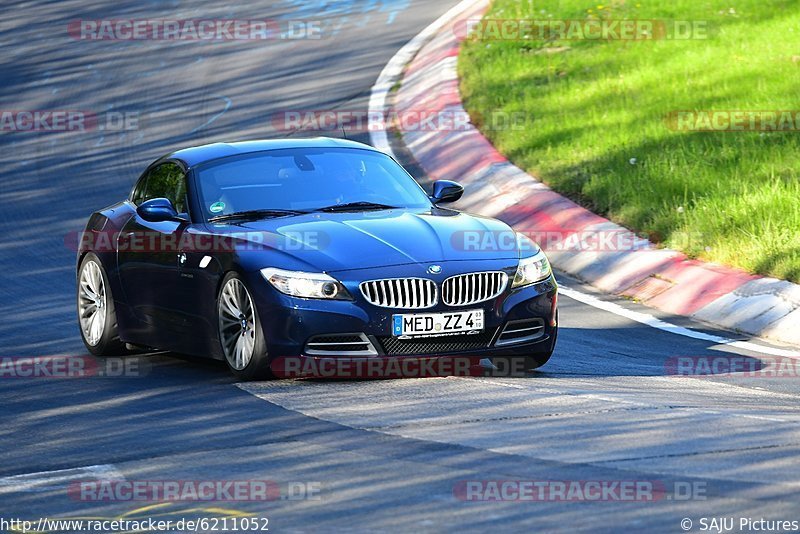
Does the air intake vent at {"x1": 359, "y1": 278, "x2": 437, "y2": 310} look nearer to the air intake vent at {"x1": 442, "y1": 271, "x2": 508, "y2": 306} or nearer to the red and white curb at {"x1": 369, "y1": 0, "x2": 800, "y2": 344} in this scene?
the air intake vent at {"x1": 442, "y1": 271, "x2": 508, "y2": 306}

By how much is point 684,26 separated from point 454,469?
53.0 ft

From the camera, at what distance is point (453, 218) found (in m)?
10.0

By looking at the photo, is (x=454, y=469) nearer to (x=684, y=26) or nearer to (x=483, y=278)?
(x=483, y=278)

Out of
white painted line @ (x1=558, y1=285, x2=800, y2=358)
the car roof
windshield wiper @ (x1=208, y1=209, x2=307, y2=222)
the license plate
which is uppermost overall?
the car roof

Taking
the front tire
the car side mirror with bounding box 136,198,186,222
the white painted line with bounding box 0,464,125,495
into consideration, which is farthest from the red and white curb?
the white painted line with bounding box 0,464,125,495

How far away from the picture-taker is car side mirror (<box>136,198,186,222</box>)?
10.1 meters

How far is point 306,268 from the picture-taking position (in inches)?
356

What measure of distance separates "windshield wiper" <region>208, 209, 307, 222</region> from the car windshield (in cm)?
2

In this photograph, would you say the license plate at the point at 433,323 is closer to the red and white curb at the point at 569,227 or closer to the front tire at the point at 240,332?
the front tire at the point at 240,332

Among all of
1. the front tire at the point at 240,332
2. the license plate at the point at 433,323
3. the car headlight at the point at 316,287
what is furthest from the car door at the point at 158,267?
the license plate at the point at 433,323

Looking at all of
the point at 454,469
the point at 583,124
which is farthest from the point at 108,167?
the point at 454,469

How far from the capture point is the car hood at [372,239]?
9125 millimetres

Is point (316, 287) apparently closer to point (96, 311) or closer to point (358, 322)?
point (358, 322)

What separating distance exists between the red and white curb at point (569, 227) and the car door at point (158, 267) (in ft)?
13.9
